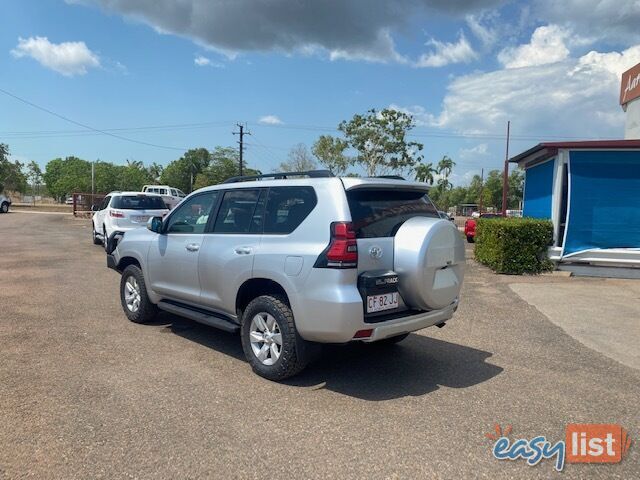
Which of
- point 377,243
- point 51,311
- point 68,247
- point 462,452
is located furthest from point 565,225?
point 68,247

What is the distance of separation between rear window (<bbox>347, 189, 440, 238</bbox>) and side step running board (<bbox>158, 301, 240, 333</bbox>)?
1688mm

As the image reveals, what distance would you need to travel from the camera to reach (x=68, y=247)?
1541 centimetres

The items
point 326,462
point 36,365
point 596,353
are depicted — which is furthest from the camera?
point 596,353

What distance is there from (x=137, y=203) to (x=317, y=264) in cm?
1168

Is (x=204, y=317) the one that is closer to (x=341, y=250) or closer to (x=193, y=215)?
(x=193, y=215)

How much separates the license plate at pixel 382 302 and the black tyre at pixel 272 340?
0.68 metres

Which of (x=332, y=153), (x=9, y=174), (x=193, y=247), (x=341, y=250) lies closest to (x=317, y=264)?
(x=341, y=250)

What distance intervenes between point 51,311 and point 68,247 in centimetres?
938

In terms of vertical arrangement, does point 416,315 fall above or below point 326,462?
above

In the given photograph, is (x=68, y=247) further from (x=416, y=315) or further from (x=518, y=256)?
(x=416, y=315)

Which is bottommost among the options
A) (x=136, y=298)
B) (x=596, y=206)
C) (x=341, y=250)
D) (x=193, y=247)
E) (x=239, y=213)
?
(x=136, y=298)

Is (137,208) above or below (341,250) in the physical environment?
above

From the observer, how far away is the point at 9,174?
6144cm

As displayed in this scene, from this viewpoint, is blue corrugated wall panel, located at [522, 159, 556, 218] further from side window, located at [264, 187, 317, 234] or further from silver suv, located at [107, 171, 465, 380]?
side window, located at [264, 187, 317, 234]
